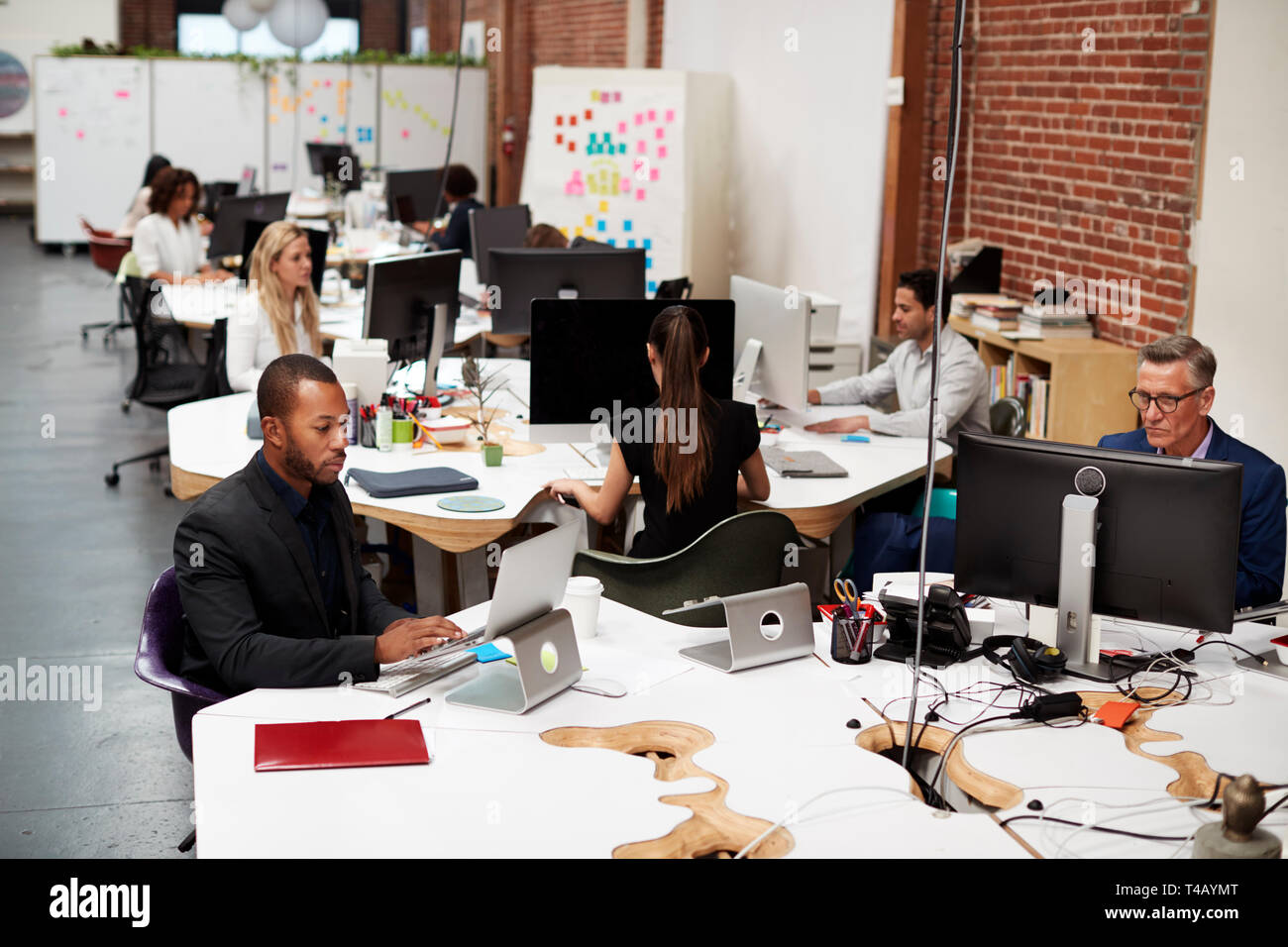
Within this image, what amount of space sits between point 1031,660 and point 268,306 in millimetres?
3411

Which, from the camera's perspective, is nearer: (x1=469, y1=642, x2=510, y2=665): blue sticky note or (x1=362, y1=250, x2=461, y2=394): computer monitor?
(x1=469, y1=642, x2=510, y2=665): blue sticky note

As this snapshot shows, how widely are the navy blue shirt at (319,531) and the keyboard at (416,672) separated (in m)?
0.27

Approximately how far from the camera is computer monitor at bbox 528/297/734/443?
13.9 ft

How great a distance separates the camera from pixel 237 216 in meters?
8.21

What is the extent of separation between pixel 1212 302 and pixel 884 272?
284cm

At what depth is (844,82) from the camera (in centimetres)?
803

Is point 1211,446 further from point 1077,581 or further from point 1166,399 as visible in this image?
point 1077,581

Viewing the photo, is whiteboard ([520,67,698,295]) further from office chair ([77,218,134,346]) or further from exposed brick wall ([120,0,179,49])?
exposed brick wall ([120,0,179,49])

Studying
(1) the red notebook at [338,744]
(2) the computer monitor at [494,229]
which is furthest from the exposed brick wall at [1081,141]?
(1) the red notebook at [338,744]

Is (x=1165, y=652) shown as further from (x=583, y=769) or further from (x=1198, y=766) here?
(x=583, y=769)

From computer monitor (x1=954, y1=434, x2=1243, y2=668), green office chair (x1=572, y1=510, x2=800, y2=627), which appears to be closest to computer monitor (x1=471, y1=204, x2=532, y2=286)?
green office chair (x1=572, y1=510, x2=800, y2=627)

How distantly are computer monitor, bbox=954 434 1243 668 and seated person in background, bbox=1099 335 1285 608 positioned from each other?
529 millimetres

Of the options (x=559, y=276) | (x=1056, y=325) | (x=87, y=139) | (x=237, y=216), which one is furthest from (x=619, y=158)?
(x=87, y=139)

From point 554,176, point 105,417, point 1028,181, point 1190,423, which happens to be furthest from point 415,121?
point 1190,423
